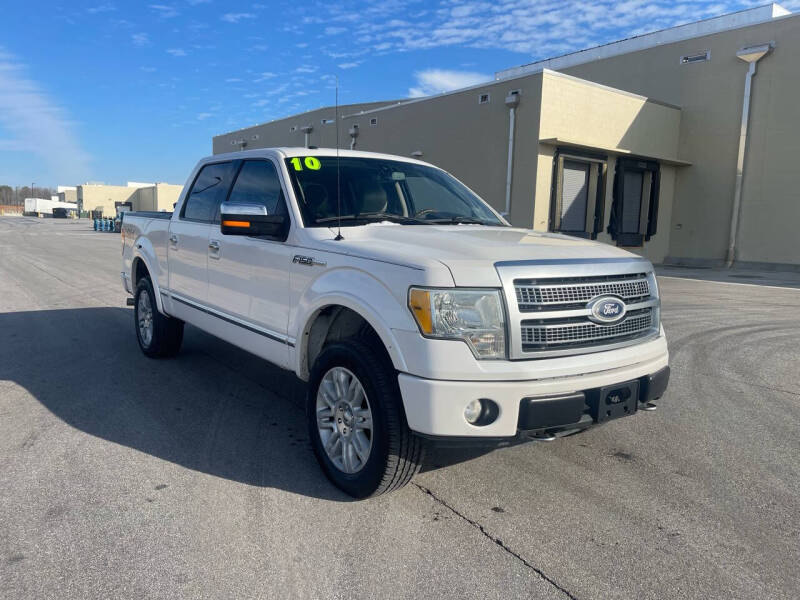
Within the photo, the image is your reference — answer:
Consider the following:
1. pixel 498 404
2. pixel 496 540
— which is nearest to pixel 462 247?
pixel 498 404

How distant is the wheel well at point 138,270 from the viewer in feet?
21.7

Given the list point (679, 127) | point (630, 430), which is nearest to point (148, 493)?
point (630, 430)

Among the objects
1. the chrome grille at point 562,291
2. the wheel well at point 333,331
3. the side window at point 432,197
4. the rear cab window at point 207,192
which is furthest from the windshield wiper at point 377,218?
the rear cab window at point 207,192

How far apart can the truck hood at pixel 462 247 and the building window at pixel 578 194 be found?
1473cm

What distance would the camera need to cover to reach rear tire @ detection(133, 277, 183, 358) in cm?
610

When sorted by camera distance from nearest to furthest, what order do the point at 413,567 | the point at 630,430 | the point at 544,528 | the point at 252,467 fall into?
the point at 413,567, the point at 544,528, the point at 252,467, the point at 630,430

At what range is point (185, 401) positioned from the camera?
16.3 ft

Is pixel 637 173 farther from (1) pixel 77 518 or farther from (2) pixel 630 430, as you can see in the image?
(1) pixel 77 518

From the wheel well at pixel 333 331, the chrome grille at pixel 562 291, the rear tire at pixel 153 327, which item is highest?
the chrome grille at pixel 562 291

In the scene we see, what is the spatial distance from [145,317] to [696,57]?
69.2 feet

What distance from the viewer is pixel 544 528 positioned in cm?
304

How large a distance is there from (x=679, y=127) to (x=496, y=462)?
21246mm

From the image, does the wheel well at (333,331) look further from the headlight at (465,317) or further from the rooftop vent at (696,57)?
the rooftop vent at (696,57)

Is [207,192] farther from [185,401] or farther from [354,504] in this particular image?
[354,504]
